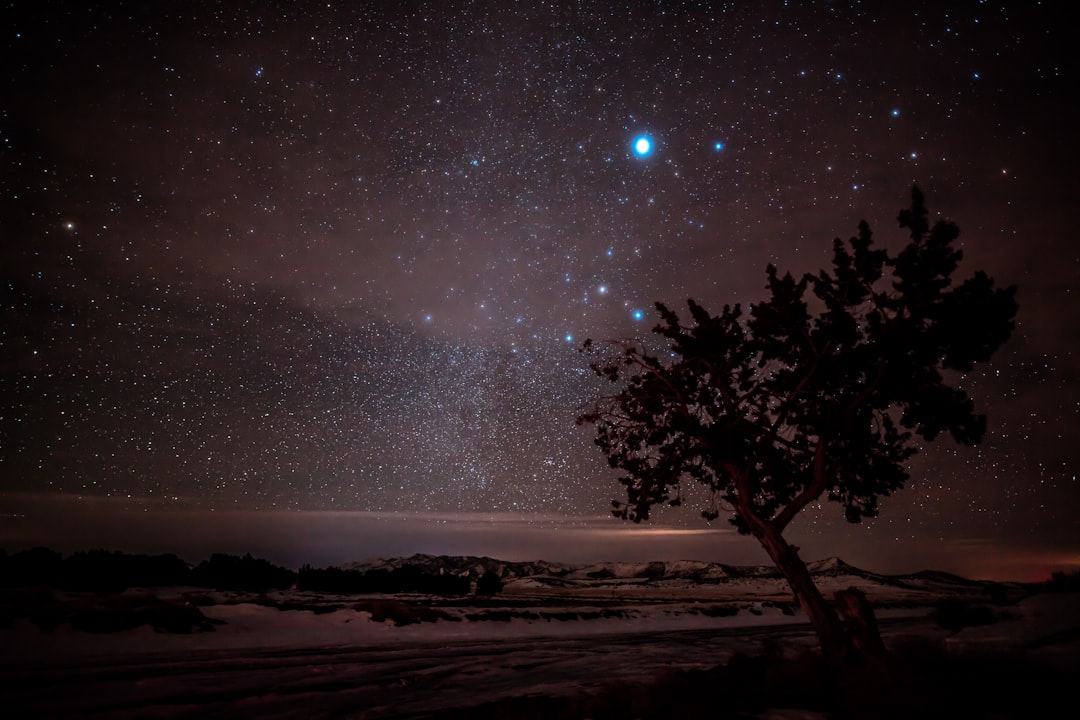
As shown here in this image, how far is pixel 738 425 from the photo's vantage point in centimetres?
1375

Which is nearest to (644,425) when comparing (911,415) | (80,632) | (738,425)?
(738,425)

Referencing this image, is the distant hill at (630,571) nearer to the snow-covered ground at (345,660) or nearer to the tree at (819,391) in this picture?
the snow-covered ground at (345,660)

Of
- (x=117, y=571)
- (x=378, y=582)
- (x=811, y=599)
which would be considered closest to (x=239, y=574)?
(x=117, y=571)

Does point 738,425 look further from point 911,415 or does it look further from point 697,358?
point 911,415

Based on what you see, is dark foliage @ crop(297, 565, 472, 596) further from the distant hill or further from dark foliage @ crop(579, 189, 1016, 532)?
the distant hill

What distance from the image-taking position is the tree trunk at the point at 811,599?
38.6 ft

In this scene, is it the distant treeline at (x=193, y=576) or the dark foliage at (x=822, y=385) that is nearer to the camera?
the dark foliage at (x=822, y=385)

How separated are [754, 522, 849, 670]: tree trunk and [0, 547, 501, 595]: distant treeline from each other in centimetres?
3355

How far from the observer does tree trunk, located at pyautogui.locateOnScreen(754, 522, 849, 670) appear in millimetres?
11758

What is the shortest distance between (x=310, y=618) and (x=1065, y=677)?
26.7 meters

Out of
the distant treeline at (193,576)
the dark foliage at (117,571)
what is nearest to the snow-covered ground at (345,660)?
the dark foliage at (117,571)

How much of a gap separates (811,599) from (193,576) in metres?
44.0

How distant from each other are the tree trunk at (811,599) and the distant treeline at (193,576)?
33.6 meters

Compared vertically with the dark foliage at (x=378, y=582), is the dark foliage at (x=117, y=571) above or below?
above
